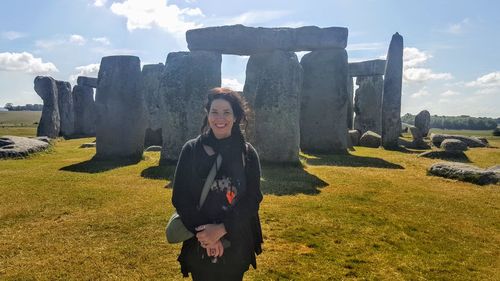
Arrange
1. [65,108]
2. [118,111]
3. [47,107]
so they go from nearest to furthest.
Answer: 1. [118,111]
2. [47,107]
3. [65,108]

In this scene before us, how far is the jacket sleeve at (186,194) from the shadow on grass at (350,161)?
11384 mm

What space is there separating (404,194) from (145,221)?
5.66 meters

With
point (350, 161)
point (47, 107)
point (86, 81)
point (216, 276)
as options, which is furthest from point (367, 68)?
point (216, 276)

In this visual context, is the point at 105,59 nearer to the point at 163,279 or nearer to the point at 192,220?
the point at 163,279

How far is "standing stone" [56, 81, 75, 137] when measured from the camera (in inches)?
1062

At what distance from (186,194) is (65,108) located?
87.3ft

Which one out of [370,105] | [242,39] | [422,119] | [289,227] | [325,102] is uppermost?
[242,39]

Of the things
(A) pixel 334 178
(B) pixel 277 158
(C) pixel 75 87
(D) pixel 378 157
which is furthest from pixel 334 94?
(C) pixel 75 87

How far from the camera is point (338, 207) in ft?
26.2

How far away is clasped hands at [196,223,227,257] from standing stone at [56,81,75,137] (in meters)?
26.3

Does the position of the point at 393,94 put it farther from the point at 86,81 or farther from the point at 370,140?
the point at 86,81

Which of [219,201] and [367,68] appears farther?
[367,68]

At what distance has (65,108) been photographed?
27.2m

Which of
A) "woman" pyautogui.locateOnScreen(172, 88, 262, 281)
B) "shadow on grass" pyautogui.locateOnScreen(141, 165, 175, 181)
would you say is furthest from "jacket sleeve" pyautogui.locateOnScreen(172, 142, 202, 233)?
"shadow on grass" pyautogui.locateOnScreen(141, 165, 175, 181)
